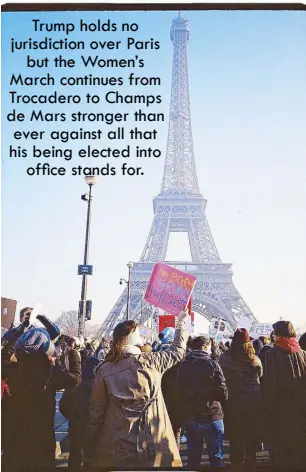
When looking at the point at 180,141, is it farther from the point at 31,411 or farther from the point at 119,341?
the point at 119,341

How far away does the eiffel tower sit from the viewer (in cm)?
5662

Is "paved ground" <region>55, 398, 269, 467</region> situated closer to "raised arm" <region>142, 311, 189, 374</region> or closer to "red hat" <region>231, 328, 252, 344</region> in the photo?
"red hat" <region>231, 328, 252, 344</region>

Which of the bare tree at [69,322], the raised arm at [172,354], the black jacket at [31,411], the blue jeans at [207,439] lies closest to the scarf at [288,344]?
the blue jeans at [207,439]

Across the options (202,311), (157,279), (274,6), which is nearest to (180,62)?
(202,311)

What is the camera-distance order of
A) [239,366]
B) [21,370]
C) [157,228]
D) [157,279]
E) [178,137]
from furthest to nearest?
[178,137], [157,228], [157,279], [239,366], [21,370]

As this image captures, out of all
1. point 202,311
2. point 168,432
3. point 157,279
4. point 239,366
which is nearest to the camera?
point 168,432

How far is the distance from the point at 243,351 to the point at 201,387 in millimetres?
704

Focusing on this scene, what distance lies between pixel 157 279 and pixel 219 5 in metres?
6.42

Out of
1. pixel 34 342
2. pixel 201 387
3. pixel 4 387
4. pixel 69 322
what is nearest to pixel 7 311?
pixel 4 387

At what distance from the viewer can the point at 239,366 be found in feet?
24.3

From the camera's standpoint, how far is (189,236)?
210ft

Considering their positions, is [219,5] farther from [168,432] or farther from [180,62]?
[180,62]

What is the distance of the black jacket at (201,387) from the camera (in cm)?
684

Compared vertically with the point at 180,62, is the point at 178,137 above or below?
below
